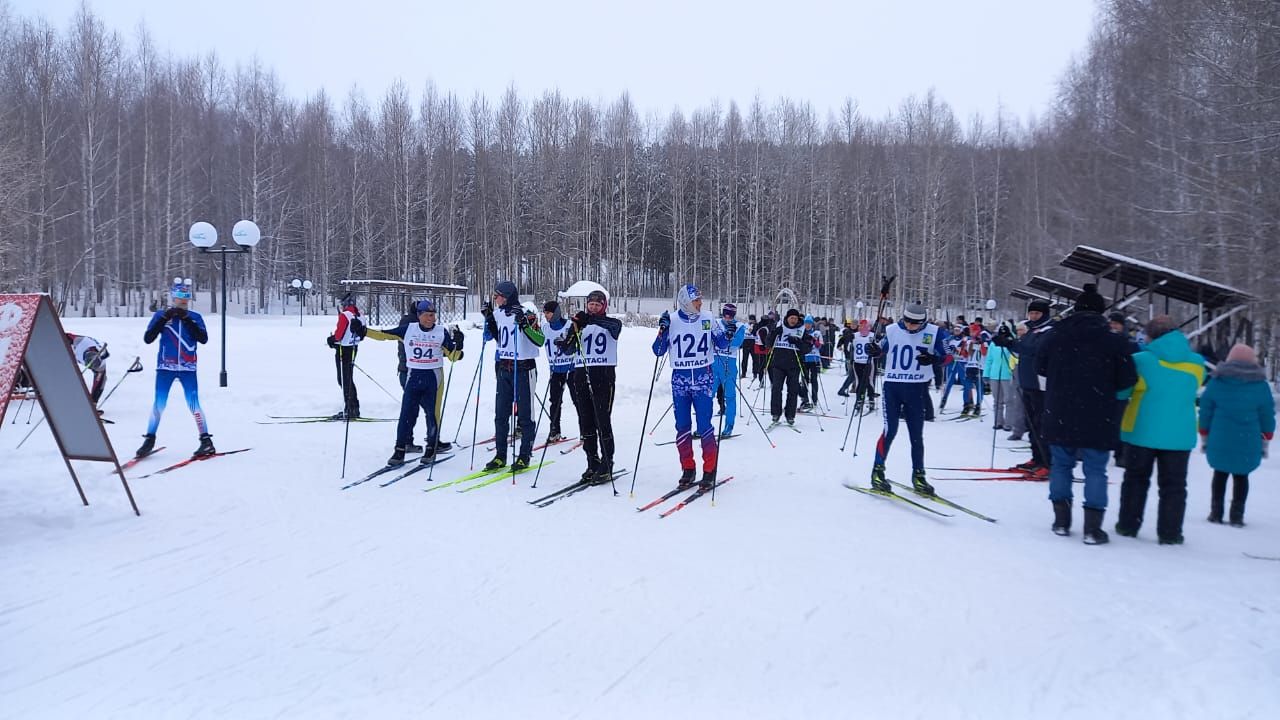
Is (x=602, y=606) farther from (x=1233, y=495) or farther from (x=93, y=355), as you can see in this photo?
(x=93, y=355)

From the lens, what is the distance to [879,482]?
685cm

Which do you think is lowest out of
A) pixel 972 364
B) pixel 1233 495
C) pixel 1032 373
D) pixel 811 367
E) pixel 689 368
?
pixel 1233 495

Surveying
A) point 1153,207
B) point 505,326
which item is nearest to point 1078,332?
point 505,326

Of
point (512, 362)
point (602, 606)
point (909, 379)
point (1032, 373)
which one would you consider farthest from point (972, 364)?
point (602, 606)

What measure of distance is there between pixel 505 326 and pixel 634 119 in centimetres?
4221

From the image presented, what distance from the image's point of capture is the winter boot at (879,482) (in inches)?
268

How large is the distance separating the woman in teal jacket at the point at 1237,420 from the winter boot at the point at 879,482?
259 centimetres

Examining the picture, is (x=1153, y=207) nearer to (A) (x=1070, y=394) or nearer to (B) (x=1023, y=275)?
(B) (x=1023, y=275)

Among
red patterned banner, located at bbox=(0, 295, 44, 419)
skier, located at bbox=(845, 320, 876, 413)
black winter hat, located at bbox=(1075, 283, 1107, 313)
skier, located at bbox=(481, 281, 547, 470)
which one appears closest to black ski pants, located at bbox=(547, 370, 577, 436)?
skier, located at bbox=(481, 281, 547, 470)

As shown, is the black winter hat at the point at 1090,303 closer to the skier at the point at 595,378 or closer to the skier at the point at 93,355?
the skier at the point at 595,378

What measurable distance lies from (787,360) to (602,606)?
8.71 meters

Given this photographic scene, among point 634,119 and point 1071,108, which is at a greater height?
point 634,119

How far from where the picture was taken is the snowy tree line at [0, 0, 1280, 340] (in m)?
23.9

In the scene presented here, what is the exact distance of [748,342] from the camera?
18.1 m
